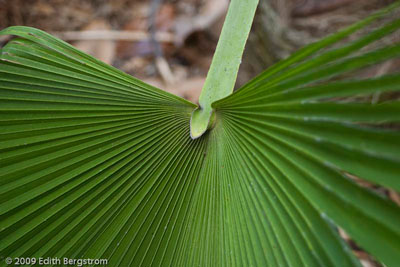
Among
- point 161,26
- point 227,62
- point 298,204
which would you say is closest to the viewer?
point 298,204

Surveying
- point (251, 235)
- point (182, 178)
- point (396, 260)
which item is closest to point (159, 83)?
point (182, 178)

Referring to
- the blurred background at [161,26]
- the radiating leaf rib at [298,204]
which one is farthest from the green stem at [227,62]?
the blurred background at [161,26]

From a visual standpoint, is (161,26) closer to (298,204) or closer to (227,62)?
(227,62)

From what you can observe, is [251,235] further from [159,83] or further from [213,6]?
[213,6]

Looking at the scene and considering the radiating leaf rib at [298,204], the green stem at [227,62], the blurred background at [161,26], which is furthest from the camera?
the blurred background at [161,26]

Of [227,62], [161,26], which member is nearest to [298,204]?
Result: [227,62]

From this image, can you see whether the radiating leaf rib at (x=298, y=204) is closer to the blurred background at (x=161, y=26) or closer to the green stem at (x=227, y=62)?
the green stem at (x=227, y=62)
